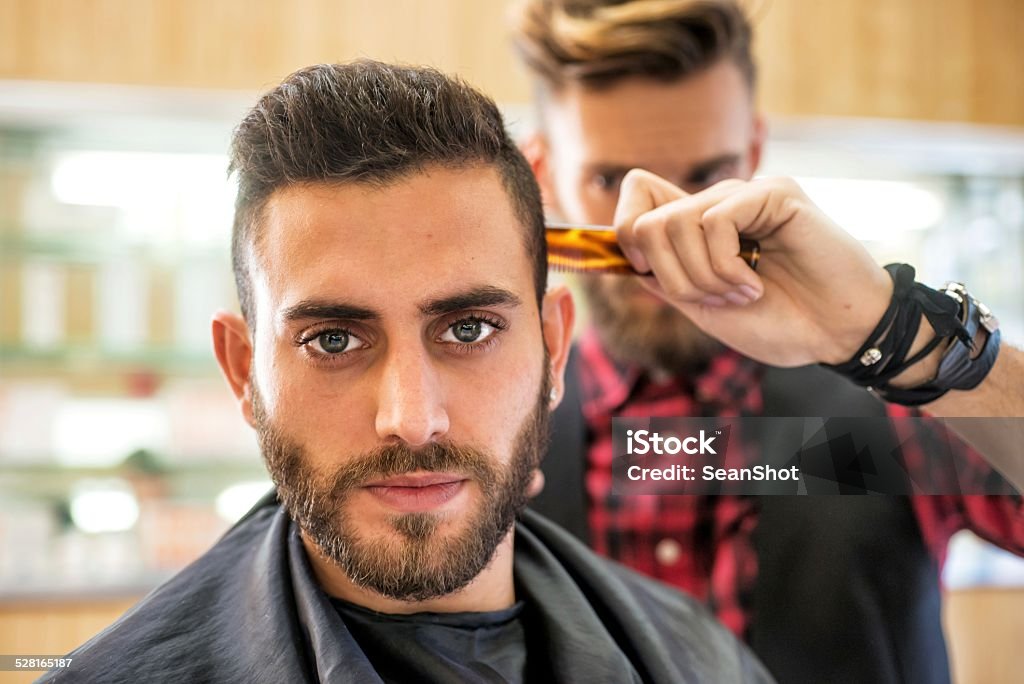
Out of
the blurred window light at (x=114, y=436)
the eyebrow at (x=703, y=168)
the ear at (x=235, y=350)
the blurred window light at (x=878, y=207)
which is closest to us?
the ear at (x=235, y=350)

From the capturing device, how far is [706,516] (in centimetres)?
111

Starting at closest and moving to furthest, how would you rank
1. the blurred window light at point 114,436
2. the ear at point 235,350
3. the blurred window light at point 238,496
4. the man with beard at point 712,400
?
the ear at point 235,350 < the man with beard at point 712,400 < the blurred window light at point 238,496 < the blurred window light at point 114,436

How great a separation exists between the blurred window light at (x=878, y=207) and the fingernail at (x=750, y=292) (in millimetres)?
266

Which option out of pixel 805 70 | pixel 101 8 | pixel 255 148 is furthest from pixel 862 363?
pixel 101 8

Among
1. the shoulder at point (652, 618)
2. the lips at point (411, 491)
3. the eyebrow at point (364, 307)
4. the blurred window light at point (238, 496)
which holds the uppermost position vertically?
the eyebrow at point (364, 307)

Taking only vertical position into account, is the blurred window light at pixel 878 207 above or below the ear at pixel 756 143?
below

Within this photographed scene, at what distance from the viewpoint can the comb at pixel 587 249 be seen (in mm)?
1013

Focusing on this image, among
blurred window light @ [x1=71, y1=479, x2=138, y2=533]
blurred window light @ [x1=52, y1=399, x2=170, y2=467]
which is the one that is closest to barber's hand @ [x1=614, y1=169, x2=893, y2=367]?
blurred window light @ [x1=71, y1=479, x2=138, y2=533]

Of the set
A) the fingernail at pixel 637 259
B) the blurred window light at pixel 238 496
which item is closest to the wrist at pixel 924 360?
the fingernail at pixel 637 259

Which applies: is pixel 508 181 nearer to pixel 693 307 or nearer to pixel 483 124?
pixel 483 124

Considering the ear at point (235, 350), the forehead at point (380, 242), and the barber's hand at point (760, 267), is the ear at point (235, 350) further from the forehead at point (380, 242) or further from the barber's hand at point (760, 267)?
the barber's hand at point (760, 267)

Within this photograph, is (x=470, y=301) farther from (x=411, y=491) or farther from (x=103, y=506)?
(x=103, y=506)

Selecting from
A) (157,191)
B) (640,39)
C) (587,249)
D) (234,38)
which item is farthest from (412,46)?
(587,249)

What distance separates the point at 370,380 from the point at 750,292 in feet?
1.38
